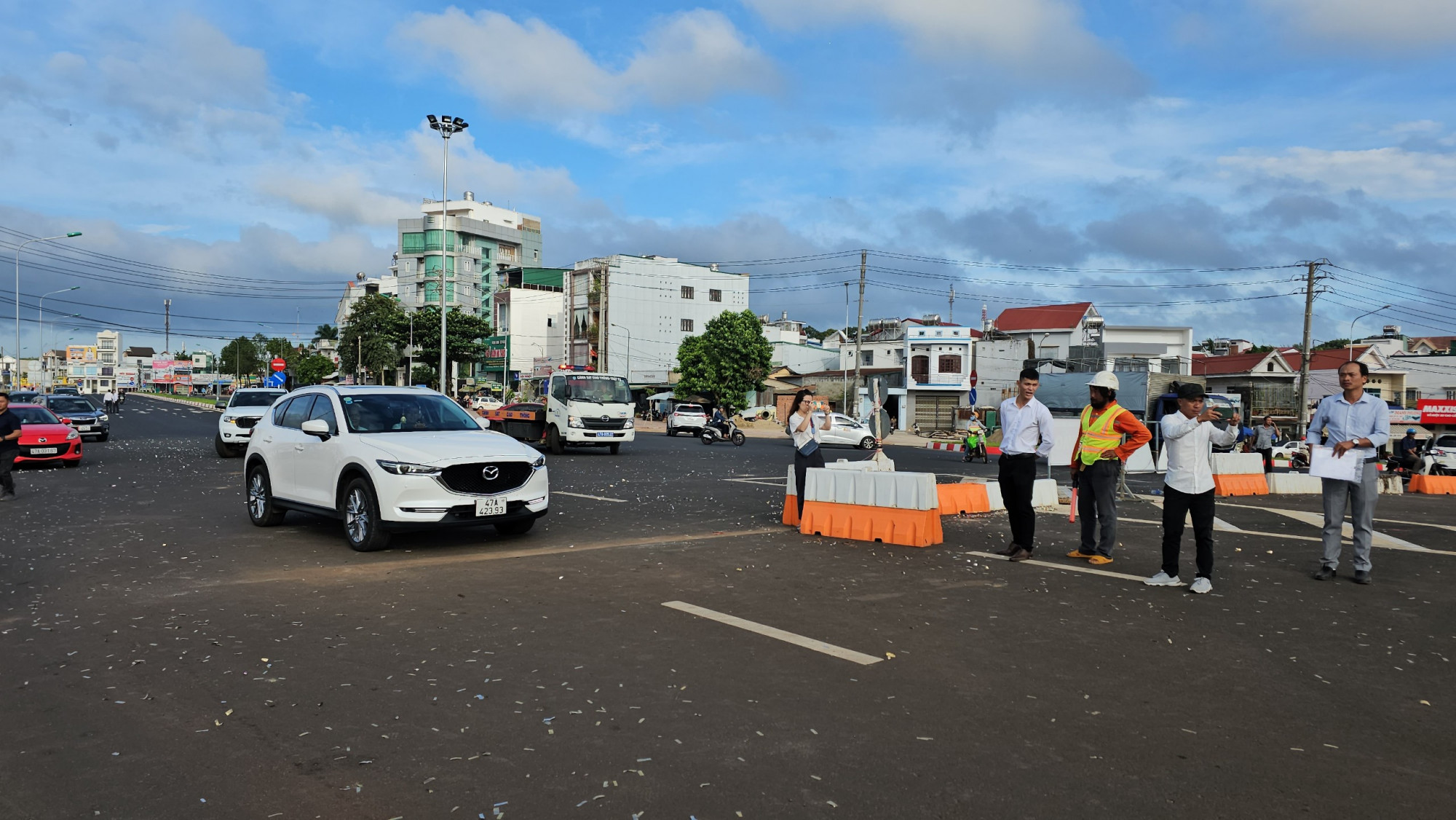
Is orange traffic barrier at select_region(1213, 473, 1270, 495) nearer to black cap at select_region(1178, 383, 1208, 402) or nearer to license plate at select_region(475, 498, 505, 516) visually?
black cap at select_region(1178, 383, 1208, 402)

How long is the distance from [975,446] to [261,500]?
23.9m

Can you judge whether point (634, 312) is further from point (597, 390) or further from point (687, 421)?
point (597, 390)

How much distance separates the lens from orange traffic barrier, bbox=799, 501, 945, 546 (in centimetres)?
1026

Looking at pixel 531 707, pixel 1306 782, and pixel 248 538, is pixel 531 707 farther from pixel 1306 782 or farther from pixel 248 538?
pixel 248 538

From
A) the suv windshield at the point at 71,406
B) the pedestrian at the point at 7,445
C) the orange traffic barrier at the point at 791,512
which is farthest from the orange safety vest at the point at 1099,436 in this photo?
the suv windshield at the point at 71,406

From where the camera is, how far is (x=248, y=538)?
10492 millimetres

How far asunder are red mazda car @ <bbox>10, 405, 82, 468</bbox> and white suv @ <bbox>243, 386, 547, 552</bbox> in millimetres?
11624

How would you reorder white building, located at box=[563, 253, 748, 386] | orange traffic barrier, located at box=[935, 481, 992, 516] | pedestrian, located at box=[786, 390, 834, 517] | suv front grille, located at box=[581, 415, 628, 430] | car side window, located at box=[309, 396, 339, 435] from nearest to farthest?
1. car side window, located at box=[309, 396, 339, 435]
2. pedestrian, located at box=[786, 390, 834, 517]
3. orange traffic barrier, located at box=[935, 481, 992, 516]
4. suv front grille, located at box=[581, 415, 628, 430]
5. white building, located at box=[563, 253, 748, 386]

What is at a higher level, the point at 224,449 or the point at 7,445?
the point at 7,445

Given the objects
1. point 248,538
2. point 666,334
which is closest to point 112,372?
point 666,334

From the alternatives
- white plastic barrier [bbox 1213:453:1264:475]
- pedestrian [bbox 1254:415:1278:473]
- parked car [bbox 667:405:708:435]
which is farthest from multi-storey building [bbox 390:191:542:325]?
white plastic barrier [bbox 1213:453:1264:475]

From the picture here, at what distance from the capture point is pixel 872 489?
10.7 metres

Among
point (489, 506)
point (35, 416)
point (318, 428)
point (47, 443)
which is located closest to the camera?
point (489, 506)

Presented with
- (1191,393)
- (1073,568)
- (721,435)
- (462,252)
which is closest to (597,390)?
(721,435)
